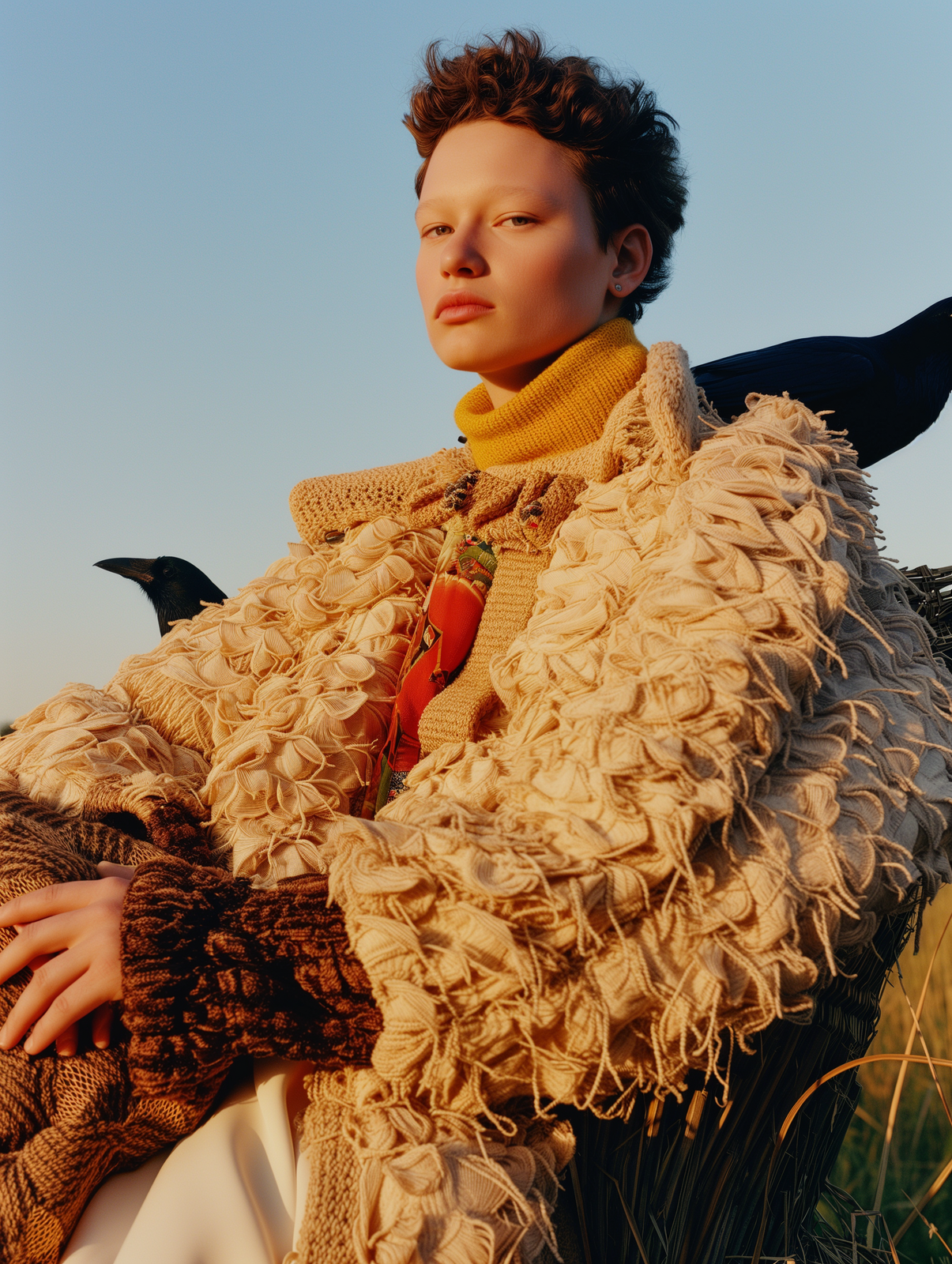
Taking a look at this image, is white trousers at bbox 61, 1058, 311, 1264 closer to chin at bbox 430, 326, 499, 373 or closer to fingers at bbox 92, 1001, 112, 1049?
fingers at bbox 92, 1001, 112, 1049

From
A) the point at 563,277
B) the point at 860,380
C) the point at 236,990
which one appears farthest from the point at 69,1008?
the point at 860,380

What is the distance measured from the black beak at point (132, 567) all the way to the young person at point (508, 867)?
73cm

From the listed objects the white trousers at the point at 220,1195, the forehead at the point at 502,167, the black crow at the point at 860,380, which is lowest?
the white trousers at the point at 220,1195

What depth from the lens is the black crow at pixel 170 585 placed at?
1.92 m

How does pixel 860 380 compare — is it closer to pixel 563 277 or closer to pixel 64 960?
pixel 563 277

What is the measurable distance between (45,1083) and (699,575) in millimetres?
716

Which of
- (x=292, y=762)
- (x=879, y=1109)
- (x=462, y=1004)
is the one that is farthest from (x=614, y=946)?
(x=879, y=1109)

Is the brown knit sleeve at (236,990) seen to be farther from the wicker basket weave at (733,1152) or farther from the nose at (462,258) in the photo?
the nose at (462,258)

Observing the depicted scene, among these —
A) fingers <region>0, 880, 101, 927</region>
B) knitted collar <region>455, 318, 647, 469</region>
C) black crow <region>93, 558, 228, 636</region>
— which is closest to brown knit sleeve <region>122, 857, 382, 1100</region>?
fingers <region>0, 880, 101, 927</region>

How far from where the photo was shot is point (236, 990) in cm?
86

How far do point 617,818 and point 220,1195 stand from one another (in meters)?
0.46

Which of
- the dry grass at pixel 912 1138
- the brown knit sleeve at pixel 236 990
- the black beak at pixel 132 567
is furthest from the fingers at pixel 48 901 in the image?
the dry grass at pixel 912 1138

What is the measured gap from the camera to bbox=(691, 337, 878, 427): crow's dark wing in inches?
54.7

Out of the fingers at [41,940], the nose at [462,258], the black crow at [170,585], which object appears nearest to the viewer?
the fingers at [41,940]
